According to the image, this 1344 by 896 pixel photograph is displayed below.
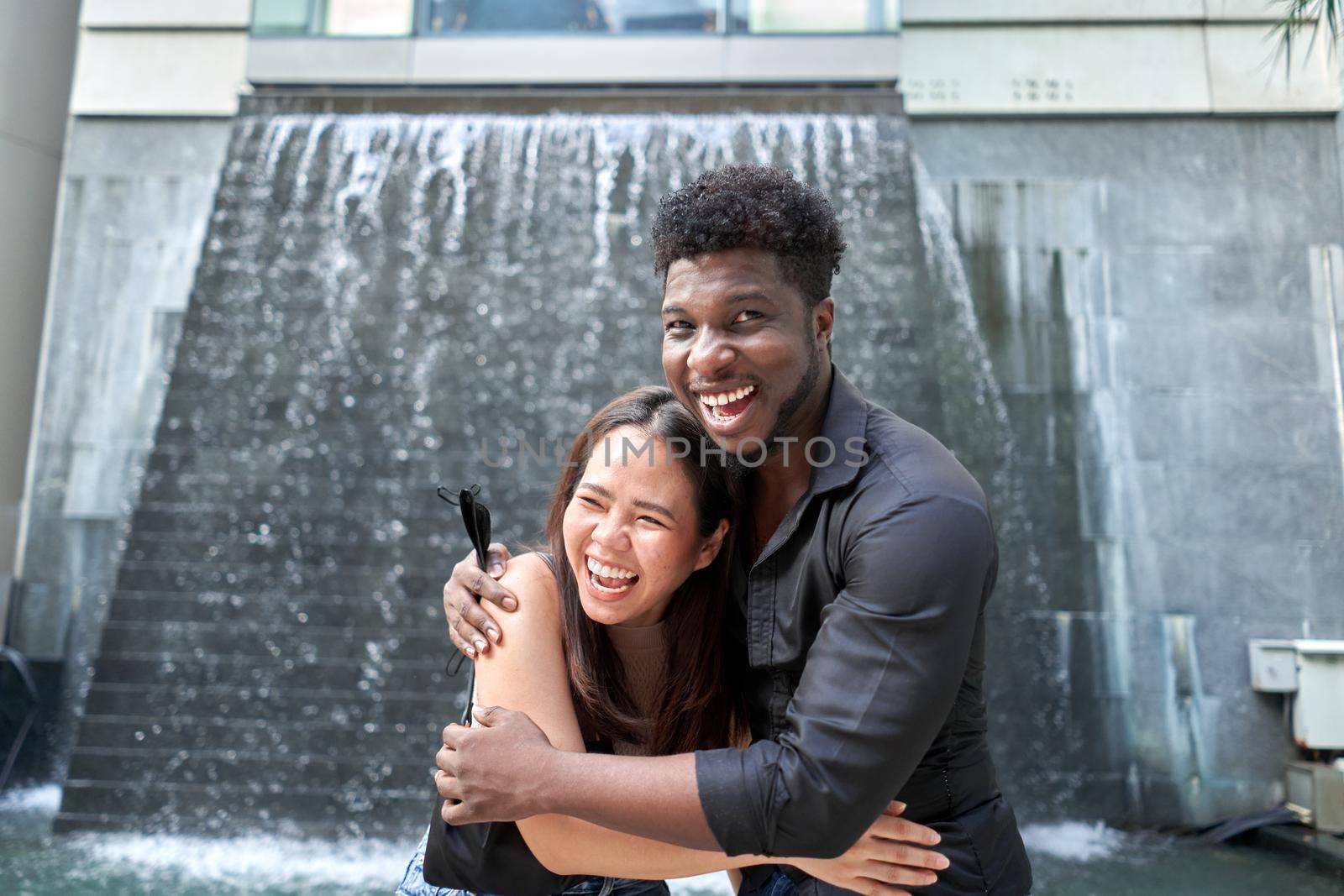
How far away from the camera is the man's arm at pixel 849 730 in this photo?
1.41 m

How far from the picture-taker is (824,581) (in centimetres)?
164

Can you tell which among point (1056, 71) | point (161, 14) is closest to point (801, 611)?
point (1056, 71)

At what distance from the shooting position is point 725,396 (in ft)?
5.66

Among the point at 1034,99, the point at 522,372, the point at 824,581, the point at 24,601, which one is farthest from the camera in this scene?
the point at 1034,99

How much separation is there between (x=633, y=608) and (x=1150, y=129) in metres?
7.03

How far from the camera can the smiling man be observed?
4.66 feet

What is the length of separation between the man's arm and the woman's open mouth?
0.35 m

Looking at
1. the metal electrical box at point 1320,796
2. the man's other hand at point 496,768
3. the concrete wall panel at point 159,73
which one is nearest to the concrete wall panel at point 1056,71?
the metal electrical box at point 1320,796

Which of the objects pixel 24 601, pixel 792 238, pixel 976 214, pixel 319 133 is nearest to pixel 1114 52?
pixel 976 214

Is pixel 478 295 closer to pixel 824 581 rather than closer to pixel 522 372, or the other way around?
pixel 522 372

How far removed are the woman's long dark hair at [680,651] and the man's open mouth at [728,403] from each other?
0.82 feet

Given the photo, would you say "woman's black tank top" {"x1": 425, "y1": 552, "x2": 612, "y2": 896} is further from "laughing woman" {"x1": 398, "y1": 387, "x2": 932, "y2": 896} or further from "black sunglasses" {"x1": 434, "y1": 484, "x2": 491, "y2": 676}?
"black sunglasses" {"x1": 434, "y1": 484, "x2": 491, "y2": 676}

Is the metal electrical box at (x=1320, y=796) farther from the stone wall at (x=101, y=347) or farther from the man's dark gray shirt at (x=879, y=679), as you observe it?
the stone wall at (x=101, y=347)

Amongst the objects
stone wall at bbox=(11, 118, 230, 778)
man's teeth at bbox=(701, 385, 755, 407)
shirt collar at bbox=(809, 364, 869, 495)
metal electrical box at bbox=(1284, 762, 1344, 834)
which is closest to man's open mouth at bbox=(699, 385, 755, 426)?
man's teeth at bbox=(701, 385, 755, 407)
